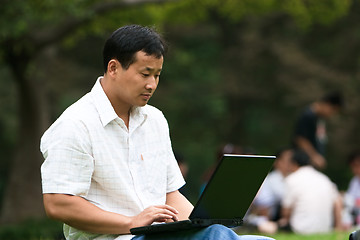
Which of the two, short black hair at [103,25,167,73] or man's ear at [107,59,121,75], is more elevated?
short black hair at [103,25,167,73]

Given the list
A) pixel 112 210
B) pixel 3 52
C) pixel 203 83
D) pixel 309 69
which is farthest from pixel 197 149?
pixel 112 210

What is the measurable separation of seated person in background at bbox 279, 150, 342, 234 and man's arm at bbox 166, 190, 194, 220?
538 cm

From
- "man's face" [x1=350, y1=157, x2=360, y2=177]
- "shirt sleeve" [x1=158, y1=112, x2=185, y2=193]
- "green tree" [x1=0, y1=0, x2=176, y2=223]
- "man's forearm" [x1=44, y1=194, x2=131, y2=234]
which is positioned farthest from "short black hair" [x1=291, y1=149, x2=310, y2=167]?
"man's forearm" [x1=44, y1=194, x2=131, y2=234]

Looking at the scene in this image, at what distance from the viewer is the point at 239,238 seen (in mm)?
3062

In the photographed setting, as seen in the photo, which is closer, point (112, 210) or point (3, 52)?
point (112, 210)

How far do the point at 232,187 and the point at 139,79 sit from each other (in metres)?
0.62

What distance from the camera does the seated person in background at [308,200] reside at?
8.75m

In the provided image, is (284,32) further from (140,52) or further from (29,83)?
(140,52)

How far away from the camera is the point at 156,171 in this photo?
342cm

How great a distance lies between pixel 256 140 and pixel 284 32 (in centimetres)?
368

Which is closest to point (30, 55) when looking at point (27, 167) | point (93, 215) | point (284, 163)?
point (27, 167)

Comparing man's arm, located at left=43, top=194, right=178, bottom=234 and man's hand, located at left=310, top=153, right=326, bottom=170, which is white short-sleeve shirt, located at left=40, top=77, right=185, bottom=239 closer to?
man's arm, located at left=43, top=194, right=178, bottom=234

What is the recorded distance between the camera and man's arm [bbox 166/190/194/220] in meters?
3.52

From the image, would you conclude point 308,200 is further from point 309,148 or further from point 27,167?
point 27,167
